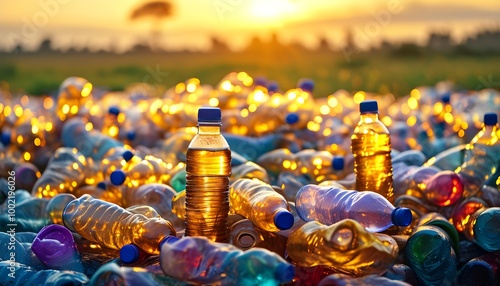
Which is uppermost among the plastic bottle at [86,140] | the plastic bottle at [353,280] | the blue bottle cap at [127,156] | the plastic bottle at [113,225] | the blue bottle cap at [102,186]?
the plastic bottle at [86,140]

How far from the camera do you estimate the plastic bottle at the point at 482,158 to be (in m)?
4.00

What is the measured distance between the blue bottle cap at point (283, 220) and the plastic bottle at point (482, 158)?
4.56ft

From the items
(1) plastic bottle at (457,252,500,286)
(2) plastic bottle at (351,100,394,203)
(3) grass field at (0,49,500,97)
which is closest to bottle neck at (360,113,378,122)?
(2) plastic bottle at (351,100,394,203)

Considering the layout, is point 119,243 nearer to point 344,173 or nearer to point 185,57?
point 344,173

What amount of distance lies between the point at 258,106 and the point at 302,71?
12.9m

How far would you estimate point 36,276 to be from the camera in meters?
3.10

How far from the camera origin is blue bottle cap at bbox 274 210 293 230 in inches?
114

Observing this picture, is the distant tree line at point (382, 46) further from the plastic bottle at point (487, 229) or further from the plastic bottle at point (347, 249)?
the plastic bottle at point (347, 249)

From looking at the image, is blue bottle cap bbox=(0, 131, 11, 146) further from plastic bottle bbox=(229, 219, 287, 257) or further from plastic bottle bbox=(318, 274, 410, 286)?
plastic bottle bbox=(318, 274, 410, 286)

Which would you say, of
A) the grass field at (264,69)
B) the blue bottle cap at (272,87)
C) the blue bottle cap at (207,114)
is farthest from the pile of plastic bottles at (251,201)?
the grass field at (264,69)

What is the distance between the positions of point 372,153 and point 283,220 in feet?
3.15

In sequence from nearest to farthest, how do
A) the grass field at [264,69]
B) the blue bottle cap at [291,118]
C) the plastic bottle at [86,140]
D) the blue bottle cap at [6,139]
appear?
the plastic bottle at [86,140]
the blue bottle cap at [291,118]
the blue bottle cap at [6,139]
the grass field at [264,69]

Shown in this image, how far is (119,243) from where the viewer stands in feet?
10.4

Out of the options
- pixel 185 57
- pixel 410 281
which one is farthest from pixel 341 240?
pixel 185 57
